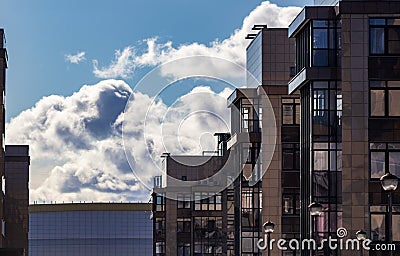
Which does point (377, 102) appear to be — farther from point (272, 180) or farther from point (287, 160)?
point (272, 180)

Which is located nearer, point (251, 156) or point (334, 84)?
point (334, 84)

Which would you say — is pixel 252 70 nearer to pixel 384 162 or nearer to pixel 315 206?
pixel 384 162

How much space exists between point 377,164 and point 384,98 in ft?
9.45

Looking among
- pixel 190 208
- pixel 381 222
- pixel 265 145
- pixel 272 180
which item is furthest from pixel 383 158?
pixel 190 208

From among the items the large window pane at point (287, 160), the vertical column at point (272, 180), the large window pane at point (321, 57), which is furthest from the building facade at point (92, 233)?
the large window pane at point (321, 57)

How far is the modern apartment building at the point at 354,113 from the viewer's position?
53562mm

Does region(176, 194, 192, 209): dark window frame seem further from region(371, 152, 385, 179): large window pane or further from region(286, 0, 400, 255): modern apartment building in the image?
region(371, 152, 385, 179): large window pane

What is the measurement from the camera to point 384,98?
178 ft

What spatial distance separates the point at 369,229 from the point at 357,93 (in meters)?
5.94

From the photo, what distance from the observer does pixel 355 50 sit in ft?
178

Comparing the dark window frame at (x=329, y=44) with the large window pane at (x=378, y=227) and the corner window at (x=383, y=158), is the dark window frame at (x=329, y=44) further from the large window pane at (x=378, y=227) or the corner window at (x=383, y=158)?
the large window pane at (x=378, y=227)

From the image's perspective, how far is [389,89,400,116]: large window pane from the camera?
5384cm

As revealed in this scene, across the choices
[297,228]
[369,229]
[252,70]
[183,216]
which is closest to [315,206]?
[369,229]

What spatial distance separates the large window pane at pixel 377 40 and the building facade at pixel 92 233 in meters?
132
